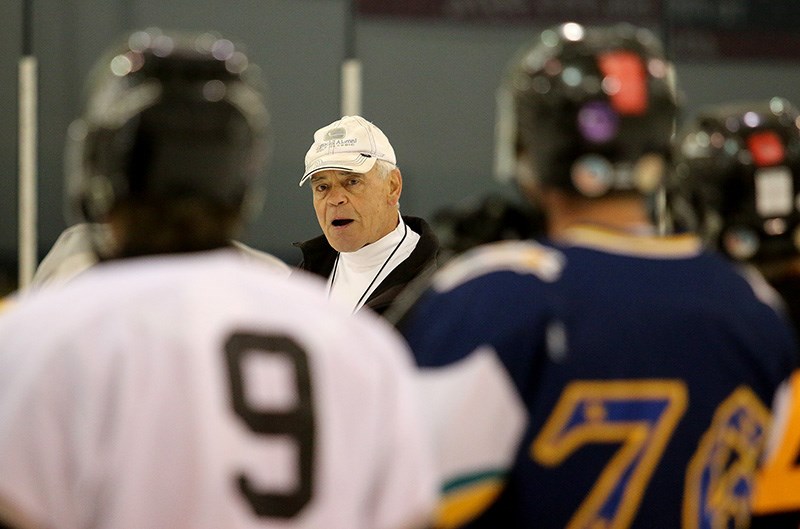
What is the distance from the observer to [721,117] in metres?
2.23

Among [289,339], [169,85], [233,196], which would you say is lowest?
[289,339]

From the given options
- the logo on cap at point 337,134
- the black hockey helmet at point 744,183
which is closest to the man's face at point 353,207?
the logo on cap at point 337,134

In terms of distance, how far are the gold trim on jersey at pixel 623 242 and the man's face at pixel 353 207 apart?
2263mm

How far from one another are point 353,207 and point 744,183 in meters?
2.14

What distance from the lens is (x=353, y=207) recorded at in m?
4.13

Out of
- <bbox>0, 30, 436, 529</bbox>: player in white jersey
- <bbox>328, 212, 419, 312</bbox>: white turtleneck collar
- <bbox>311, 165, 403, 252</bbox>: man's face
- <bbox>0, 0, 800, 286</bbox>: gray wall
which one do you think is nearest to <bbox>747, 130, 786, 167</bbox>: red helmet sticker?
<bbox>0, 30, 436, 529</bbox>: player in white jersey

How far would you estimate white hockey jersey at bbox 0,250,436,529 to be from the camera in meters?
1.36

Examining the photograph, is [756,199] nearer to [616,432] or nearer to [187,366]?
[616,432]

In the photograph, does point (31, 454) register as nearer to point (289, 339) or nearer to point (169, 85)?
point (289, 339)

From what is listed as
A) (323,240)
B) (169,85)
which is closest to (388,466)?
(169,85)

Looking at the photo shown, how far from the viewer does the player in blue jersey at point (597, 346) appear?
1751 millimetres

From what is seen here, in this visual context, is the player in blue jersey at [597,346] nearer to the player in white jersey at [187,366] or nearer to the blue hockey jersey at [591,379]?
the blue hockey jersey at [591,379]

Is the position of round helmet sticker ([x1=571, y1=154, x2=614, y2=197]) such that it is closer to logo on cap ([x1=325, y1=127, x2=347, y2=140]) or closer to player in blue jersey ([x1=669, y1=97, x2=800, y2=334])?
player in blue jersey ([x1=669, y1=97, x2=800, y2=334])

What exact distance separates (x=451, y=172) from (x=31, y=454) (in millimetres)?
7100
